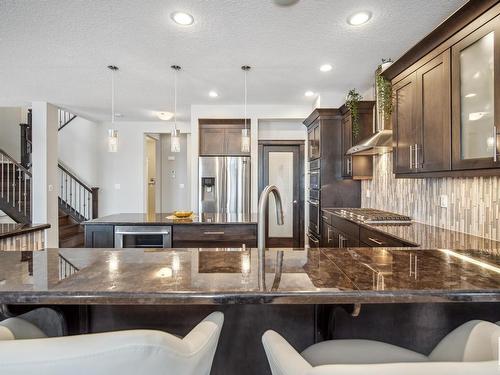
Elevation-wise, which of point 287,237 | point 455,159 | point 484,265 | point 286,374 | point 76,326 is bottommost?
point 287,237

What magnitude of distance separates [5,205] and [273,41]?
5.50 meters

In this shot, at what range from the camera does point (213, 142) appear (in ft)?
17.7

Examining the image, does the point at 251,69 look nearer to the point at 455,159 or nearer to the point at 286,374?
the point at 455,159

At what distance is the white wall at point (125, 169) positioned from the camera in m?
6.79

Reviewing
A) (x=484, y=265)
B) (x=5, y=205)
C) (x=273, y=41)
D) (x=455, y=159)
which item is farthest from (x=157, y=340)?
(x=5, y=205)

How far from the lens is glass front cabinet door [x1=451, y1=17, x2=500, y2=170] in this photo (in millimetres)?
1700

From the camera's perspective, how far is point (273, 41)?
2.90m

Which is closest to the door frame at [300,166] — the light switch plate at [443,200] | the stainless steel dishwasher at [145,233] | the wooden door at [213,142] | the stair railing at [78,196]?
the wooden door at [213,142]

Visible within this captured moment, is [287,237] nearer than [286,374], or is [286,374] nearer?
[286,374]

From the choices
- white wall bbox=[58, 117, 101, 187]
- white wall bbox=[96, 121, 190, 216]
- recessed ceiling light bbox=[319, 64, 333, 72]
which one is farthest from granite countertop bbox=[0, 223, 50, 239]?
white wall bbox=[58, 117, 101, 187]

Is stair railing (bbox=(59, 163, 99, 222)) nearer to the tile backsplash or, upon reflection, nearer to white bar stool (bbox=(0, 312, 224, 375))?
the tile backsplash

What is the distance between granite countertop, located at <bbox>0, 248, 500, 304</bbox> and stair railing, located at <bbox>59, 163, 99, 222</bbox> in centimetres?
575

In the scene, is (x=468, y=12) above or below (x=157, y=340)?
above

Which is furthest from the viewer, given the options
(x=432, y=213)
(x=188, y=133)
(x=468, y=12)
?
(x=188, y=133)
